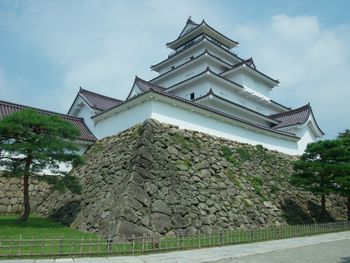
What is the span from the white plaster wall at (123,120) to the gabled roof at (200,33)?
44.3 ft

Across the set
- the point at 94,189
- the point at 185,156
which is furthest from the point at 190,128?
the point at 94,189

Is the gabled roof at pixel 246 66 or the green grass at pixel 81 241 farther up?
the gabled roof at pixel 246 66

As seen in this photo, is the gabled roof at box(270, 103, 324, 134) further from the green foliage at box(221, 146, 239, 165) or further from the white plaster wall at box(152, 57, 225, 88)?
the green foliage at box(221, 146, 239, 165)

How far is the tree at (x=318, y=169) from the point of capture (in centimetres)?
1389

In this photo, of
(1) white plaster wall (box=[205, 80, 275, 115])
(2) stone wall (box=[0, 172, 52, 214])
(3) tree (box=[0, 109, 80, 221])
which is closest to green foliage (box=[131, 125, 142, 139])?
(3) tree (box=[0, 109, 80, 221])

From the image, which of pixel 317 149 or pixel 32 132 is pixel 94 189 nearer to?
pixel 32 132

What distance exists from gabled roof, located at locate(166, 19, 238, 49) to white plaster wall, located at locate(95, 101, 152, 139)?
44.3 ft

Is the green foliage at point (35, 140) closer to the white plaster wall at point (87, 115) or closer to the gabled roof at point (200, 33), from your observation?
the white plaster wall at point (87, 115)

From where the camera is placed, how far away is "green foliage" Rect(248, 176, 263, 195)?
13736 mm

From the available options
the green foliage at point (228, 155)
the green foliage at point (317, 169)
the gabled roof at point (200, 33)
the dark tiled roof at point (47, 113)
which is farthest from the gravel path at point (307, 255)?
the gabled roof at point (200, 33)

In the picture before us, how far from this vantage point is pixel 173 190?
1071 centimetres

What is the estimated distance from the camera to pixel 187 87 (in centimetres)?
2184

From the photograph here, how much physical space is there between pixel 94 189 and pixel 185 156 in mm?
3597

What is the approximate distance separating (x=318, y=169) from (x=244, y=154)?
129 inches
